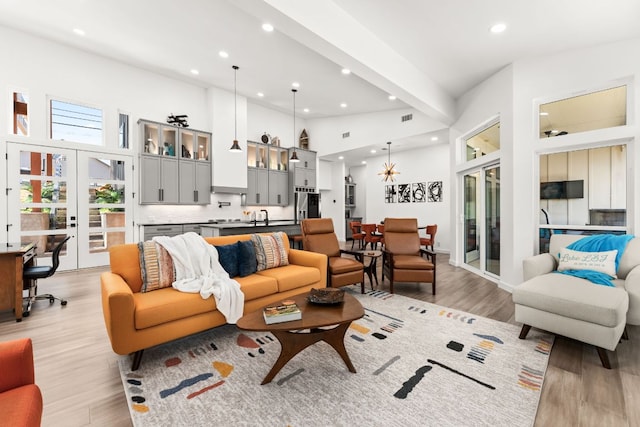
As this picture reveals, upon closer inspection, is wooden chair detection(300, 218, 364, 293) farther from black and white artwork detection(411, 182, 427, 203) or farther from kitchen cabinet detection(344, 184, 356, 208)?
kitchen cabinet detection(344, 184, 356, 208)

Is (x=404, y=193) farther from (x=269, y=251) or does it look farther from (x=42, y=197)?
(x=42, y=197)

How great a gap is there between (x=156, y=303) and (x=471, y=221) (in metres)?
5.62

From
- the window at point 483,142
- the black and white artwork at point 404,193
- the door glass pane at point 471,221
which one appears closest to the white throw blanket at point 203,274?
the window at point 483,142

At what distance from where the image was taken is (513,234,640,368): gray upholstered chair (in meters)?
2.17

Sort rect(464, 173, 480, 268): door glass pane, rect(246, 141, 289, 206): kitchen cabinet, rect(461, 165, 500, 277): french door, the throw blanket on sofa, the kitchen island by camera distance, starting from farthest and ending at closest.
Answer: rect(246, 141, 289, 206): kitchen cabinet < rect(464, 173, 480, 268): door glass pane < the kitchen island < rect(461, 165, 500, 277): french door < the throw blanket on sofa

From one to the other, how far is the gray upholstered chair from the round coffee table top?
164 cm

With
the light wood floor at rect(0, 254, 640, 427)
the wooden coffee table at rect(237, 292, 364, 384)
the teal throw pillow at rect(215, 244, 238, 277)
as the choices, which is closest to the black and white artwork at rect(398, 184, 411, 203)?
the light wood floor at rect(0, 254, 640, 427)

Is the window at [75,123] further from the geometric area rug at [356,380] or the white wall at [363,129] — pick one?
the white wall at [363,129]

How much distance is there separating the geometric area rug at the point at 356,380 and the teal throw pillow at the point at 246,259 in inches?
24.0

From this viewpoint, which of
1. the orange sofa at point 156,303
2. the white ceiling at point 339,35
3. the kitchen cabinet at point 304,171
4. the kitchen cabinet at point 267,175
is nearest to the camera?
the orange sofa at point 156,303

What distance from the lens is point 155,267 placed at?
8.65 feet

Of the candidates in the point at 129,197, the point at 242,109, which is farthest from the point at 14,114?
the point at 242,109

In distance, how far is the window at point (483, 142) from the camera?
471 centimetres

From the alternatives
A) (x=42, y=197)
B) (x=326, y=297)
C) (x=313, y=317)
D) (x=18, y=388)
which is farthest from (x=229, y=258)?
(x=42, y=197)
